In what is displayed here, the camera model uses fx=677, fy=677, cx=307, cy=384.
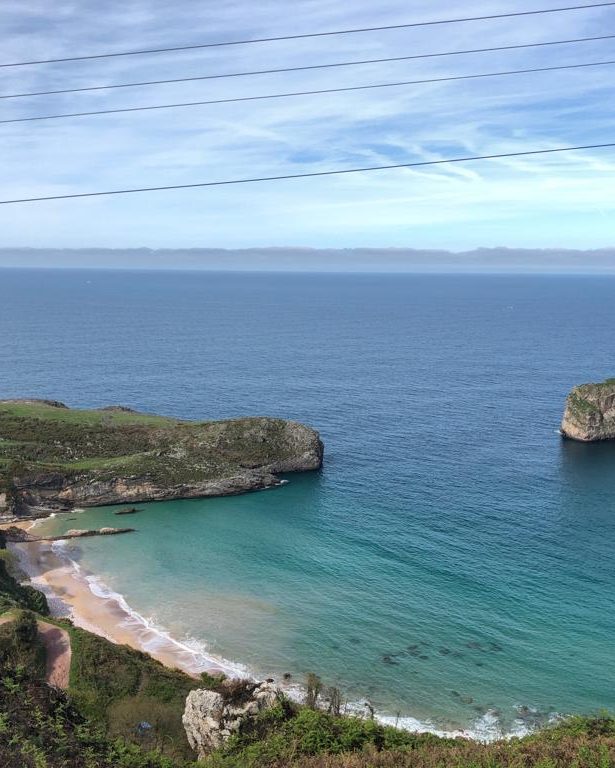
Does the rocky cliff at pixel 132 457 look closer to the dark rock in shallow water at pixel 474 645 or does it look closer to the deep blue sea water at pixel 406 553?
the deep blue sea water at pixel 406 553

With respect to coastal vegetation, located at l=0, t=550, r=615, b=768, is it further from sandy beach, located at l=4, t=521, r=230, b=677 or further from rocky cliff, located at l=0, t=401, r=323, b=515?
rocky cliff, located at l=0, t=401, r=323, b=515

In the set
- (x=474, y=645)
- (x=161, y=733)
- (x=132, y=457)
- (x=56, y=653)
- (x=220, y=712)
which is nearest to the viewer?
→ (x=220, y=712)

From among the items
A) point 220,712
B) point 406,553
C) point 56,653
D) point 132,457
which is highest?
point 132,457

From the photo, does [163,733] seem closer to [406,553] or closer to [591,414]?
[406,553]

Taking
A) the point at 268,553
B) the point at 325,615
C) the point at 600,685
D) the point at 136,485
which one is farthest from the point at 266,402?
the point at 600,685

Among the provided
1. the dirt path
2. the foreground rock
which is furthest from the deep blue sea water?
the foreground rock

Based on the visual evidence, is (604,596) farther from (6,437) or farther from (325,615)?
(6,437)

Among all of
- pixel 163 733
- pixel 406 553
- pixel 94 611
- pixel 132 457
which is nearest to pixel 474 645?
pixel 406 553
